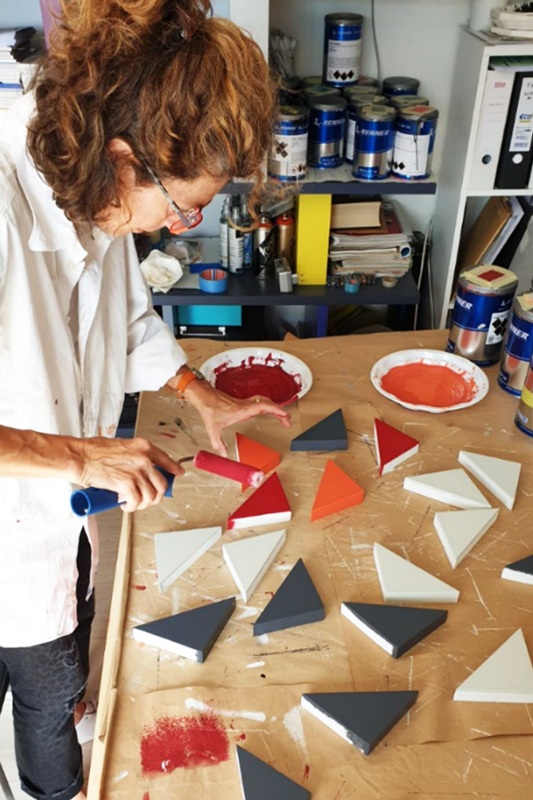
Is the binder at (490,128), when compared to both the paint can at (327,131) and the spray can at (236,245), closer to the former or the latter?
the paint can at (327,131)

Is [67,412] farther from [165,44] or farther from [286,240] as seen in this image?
[286,240]

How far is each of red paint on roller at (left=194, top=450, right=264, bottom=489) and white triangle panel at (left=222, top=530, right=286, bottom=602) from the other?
11 centimetres

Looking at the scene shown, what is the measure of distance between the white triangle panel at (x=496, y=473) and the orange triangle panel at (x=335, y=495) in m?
0.26

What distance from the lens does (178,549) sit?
131 cm

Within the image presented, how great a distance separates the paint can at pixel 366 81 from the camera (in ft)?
8.73

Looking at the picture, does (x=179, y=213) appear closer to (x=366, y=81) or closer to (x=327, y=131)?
(x=327, y=131)

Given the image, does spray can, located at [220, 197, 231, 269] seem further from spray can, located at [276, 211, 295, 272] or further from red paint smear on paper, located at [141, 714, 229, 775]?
red paint smear on paper, located at [141, 714, 229, 775]

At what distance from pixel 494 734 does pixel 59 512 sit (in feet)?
2.69

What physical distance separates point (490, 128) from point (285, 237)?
2.64ft

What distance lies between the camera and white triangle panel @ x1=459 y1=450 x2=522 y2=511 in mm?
1440

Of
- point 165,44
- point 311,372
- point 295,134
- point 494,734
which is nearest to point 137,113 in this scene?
point 165,44

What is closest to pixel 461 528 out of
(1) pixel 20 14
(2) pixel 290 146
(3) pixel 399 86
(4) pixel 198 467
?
(4) pixel 198 467

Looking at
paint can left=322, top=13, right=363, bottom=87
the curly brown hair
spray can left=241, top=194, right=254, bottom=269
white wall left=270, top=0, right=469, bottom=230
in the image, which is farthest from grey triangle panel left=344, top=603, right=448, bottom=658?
white wall left=270, top=0, right=469, bottom=230

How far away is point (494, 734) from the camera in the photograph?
104cm
